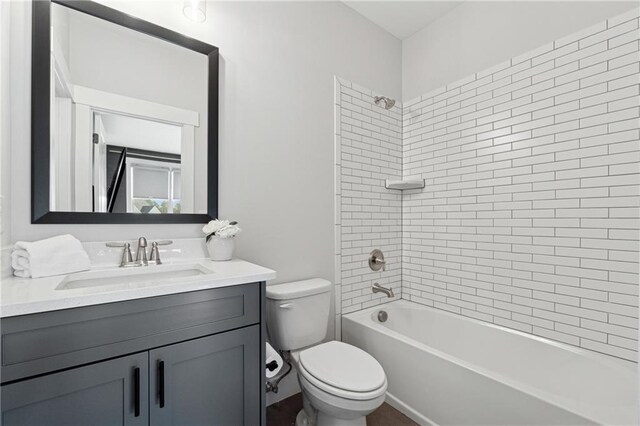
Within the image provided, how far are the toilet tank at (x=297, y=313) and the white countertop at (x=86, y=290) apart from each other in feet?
1.58

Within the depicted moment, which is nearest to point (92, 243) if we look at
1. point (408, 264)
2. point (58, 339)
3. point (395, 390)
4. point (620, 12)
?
point (58, 339)

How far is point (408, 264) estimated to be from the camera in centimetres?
257

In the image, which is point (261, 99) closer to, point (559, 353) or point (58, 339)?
point (58, 339)

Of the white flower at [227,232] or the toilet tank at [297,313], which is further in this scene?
the toilet tank at [297,313]

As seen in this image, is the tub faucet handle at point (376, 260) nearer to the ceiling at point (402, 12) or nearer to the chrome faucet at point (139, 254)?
the chrome faucet at point (139, 254)

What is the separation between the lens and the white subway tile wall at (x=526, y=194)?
1.53m

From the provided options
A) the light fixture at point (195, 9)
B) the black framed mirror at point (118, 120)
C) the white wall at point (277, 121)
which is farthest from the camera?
the white wall at point (277, 121)

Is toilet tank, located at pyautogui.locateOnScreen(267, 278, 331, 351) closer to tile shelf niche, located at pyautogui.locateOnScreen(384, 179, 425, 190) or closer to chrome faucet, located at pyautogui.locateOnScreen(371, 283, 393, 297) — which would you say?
chrome faucet, located at pyautogui.locateOnScreen(371, 283, 393, 297)

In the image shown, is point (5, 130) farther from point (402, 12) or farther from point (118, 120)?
point (402, 12)

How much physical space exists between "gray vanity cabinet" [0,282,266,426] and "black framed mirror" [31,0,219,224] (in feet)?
1.93

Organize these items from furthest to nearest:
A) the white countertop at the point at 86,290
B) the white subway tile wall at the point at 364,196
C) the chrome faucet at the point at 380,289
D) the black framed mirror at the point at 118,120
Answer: the chrome faucet at the point at 380,289, the white subway tile wall at the point at 364,196, the black framed mirror at the point at 118,120, the white countertop at the point at 86,290

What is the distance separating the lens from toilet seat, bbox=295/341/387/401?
132 centimetres

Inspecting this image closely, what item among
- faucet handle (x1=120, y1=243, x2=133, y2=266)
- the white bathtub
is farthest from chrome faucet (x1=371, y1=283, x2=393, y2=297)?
faucet handle (x1=120, y1=243, x2=133, y2=266)

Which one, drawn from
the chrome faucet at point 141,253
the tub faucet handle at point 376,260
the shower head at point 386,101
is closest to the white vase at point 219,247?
the chrome faucet at point 141,253
